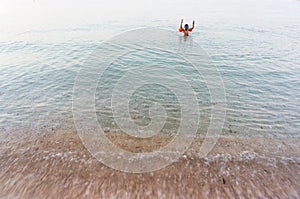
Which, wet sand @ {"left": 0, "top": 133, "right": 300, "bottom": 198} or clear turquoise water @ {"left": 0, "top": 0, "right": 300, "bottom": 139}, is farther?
clear turquoise water @ {"left": 0, "top": 0, "right": 300, "bottom": 139}

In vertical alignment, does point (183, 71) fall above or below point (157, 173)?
above

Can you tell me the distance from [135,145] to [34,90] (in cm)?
690

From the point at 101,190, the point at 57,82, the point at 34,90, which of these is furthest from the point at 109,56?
the point at 101,190

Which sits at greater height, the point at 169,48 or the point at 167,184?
the point at 169,48

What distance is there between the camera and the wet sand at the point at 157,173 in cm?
462

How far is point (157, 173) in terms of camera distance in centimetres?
514

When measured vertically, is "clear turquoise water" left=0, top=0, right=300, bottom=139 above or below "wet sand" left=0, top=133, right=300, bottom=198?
above

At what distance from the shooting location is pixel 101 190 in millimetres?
4660

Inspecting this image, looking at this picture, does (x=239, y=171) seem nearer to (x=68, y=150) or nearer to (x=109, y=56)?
(x=68, y=150)

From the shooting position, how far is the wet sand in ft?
15.1

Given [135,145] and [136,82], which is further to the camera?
[136,82]

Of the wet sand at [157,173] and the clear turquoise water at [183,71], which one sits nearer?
the wet sand at [157,173]

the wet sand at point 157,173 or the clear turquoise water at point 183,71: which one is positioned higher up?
the clear turquoise water at point 183,71

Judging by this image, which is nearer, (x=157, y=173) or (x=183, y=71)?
(x=157, y=173)
